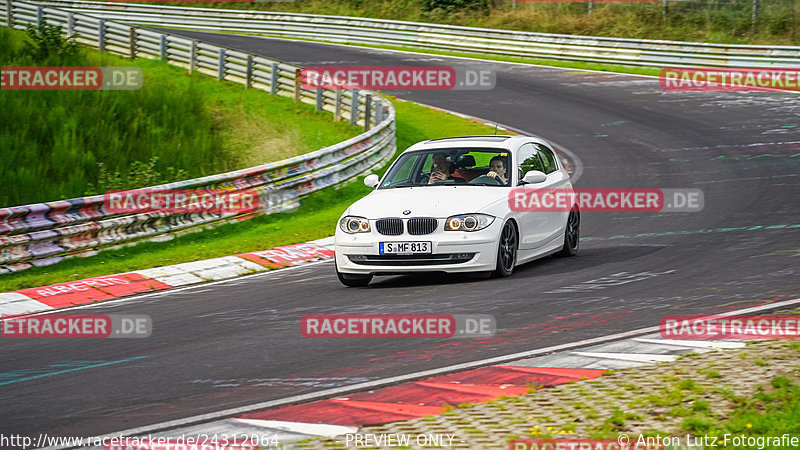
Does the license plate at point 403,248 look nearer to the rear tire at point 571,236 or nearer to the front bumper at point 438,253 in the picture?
the front bumper at point 438,253

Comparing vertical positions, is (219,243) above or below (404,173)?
below

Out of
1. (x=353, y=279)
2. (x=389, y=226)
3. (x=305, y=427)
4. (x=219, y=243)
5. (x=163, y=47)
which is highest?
(x=305, y=427)

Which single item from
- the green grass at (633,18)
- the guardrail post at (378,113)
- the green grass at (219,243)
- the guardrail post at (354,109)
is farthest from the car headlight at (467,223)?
the green grass at (633,18)

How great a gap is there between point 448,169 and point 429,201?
1051 millimetres

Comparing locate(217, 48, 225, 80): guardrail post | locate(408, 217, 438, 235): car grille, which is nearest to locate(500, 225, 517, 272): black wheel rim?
locate(408, 217, 438, 235): car grille

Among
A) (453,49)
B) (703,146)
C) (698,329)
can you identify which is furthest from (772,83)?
(698,329)

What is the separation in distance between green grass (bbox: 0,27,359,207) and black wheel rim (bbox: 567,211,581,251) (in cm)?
884

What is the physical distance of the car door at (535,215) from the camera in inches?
464

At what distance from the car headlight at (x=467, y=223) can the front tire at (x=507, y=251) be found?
9.9 inches
